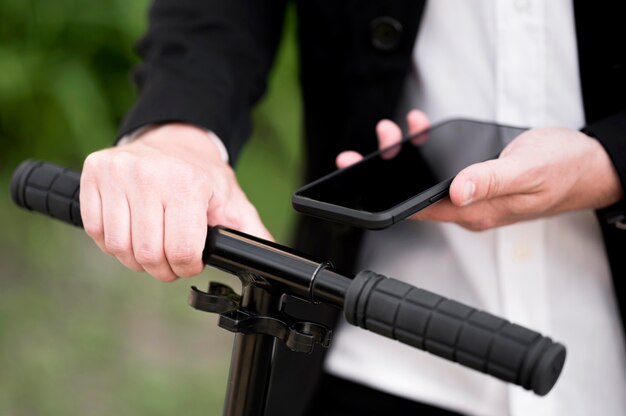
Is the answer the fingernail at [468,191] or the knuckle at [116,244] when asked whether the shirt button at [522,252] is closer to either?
the fingernail at [468,191]

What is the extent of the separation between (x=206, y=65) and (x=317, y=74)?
17cm

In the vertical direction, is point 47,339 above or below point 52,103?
below

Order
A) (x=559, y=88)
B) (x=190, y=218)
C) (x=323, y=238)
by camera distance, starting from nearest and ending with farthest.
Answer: (x=190, y=218) < (x=559, y=88) < (x=323, y=238)

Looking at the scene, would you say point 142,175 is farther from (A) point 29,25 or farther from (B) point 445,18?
(A) point 29,25

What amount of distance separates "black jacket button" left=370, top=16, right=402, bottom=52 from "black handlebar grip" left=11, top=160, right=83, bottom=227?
0.39 metres

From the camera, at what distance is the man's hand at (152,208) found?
27.9 inches

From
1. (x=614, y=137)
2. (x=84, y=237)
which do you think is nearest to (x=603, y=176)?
(x=614, y=137)

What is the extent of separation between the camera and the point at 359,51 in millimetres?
1005

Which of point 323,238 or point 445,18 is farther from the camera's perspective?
point 323,238

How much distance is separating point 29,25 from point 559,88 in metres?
1.83

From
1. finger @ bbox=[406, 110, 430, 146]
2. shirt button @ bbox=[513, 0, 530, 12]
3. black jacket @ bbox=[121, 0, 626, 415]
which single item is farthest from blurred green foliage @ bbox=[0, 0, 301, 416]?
shirt button @ bbox=[513, 0, 530, 12]

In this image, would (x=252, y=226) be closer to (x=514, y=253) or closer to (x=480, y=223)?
(x=480, y=223)

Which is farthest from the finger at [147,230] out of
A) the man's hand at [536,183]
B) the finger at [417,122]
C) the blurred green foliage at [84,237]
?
the blurred green foliage at [84,237]

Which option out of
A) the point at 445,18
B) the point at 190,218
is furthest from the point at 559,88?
the point at 190,218
